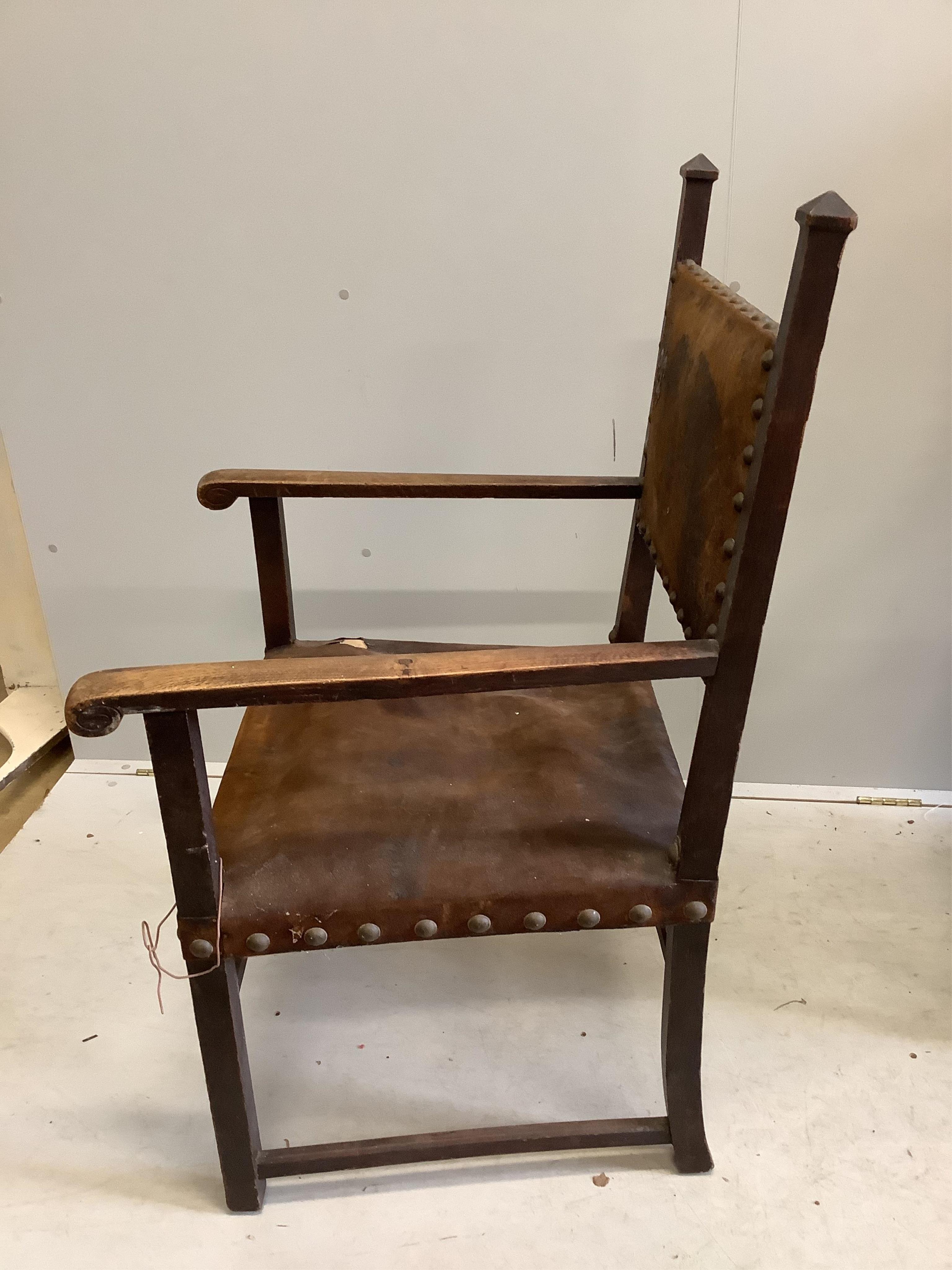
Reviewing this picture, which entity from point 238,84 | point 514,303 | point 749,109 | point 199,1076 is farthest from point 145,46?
point 199,1076

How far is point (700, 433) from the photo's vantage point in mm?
930

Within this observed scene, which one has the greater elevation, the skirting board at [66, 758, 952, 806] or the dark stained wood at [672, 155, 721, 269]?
the dark stained wood at [672, 155, 721, 269]

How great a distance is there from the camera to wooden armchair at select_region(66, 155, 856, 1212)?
0.78 metres

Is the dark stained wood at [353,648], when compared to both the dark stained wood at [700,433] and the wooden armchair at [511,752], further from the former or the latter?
the dark stained wood at [700,433]

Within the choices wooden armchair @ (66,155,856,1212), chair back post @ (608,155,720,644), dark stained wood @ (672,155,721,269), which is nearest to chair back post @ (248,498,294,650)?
wooden armchair @ (66,155,856,1212)

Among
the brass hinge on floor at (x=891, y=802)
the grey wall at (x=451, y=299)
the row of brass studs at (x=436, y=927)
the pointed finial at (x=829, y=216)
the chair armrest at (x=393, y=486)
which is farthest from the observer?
the brass hinge on floor at (x=891, y=802)

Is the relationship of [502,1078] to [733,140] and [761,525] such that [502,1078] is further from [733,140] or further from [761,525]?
[733,140]

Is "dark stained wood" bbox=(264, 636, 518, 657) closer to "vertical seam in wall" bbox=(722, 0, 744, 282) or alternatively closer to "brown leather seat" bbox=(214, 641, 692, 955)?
"brown leather seat" bbox=(214, 641, 692, 955)

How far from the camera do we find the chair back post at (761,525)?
2.21 ft

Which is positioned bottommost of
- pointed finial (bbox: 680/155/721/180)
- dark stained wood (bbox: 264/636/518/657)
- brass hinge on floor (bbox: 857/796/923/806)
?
brass hinge on floor (bbox: 857/796/923/806)

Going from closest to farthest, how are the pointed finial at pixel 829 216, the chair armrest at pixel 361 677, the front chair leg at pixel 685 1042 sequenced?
the pointed finial at pixel 829 216
the chair armrest at pixel 361 677
the front chair leg at pixel 685 1042

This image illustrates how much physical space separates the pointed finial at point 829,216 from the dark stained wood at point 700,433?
12 cm

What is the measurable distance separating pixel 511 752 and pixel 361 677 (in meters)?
0.36

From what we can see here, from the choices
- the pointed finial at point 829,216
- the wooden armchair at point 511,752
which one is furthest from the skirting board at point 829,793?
the pointed finial at point 829,216
